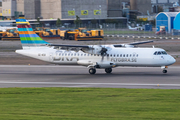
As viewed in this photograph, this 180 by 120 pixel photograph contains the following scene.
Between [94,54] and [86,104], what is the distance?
1552 centimetres

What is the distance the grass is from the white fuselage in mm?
9651

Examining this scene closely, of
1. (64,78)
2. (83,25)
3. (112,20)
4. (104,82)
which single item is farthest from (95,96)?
(112,20)

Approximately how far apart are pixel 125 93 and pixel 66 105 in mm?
5176

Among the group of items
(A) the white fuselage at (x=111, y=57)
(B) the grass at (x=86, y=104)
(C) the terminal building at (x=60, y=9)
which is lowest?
(B) the grass at (x=86, y=104)

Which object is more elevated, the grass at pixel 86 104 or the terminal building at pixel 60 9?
the terminal building at pixel 60 9

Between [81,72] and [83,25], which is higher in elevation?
[83,25]

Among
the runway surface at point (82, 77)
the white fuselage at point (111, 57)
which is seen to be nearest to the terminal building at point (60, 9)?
the runway surface at point (82, 77)

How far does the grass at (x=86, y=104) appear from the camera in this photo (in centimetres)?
1309

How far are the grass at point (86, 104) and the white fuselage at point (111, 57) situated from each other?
9.65m

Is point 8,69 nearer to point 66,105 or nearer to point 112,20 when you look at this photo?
point 66,105

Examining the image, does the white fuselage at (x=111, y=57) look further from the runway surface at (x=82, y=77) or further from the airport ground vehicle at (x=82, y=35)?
the airport ground vehicle at (x=82, y=35)

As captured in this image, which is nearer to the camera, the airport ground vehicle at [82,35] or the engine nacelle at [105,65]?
the engine nacelle at [105,65]

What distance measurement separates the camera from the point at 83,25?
12288 centimetres

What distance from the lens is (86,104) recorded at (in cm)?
1567
